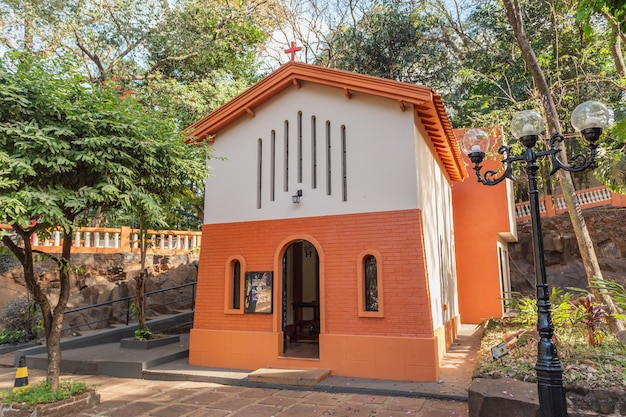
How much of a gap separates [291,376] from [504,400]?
3767 millimetres

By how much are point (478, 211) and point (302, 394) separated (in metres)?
9.06

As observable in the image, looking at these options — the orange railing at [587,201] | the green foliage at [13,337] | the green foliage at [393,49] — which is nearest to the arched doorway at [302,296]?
the green foliage at [13,337]

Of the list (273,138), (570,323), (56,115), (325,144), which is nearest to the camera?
(56,115)

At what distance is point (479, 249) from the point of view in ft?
42.8

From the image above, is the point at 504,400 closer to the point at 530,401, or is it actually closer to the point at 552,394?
the point at 530,401

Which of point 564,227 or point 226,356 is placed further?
point 564,227

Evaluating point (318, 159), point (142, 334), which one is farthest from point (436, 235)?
point (142, 334)

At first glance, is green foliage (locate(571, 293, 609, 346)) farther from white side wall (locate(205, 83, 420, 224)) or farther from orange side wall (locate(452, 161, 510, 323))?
orange side wall (locate(452, 161, 510, 323))

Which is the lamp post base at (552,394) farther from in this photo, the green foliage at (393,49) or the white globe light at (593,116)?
the green foliage at (393,49)

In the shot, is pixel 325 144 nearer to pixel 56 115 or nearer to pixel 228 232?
pixel 228 232

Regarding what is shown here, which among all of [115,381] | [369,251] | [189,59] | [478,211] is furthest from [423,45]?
[115,381]

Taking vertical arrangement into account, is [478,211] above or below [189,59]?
below

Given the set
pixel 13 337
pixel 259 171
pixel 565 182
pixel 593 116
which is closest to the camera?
pixel 593 116

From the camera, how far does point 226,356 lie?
8562 mm
